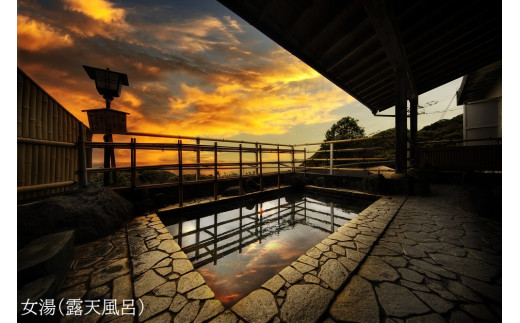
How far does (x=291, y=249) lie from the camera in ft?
8.38

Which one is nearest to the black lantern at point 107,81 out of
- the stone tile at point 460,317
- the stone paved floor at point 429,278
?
the stone paved floor at point 429,278

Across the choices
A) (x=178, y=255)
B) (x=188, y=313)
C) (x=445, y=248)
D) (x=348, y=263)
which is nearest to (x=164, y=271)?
(x=178, y=255)

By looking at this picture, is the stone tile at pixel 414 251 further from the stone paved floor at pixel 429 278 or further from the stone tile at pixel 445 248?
the stone tile at pixel 445 248

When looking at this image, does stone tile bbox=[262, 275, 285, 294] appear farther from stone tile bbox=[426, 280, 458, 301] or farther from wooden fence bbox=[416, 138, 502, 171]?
wooden fence bbox=[416, 138, 502, 171]

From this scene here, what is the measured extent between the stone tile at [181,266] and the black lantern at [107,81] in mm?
4276

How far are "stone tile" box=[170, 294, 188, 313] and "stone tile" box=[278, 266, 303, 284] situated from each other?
3.13 ft

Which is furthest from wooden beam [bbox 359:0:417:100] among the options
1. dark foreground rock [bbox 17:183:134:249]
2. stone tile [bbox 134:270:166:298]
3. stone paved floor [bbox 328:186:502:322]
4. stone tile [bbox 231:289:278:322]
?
dark foreground rock [bbox 17:183:134:249]

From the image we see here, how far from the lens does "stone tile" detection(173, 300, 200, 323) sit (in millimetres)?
1267

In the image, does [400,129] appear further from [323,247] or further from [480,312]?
[480,312]

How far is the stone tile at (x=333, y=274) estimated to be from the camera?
1.59m

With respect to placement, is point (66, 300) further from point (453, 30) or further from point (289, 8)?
point (453, 30)

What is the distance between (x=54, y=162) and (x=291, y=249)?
4144 mm

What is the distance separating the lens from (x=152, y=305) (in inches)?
54.9

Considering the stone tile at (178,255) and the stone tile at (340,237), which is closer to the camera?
the stone tile at (178,255)
